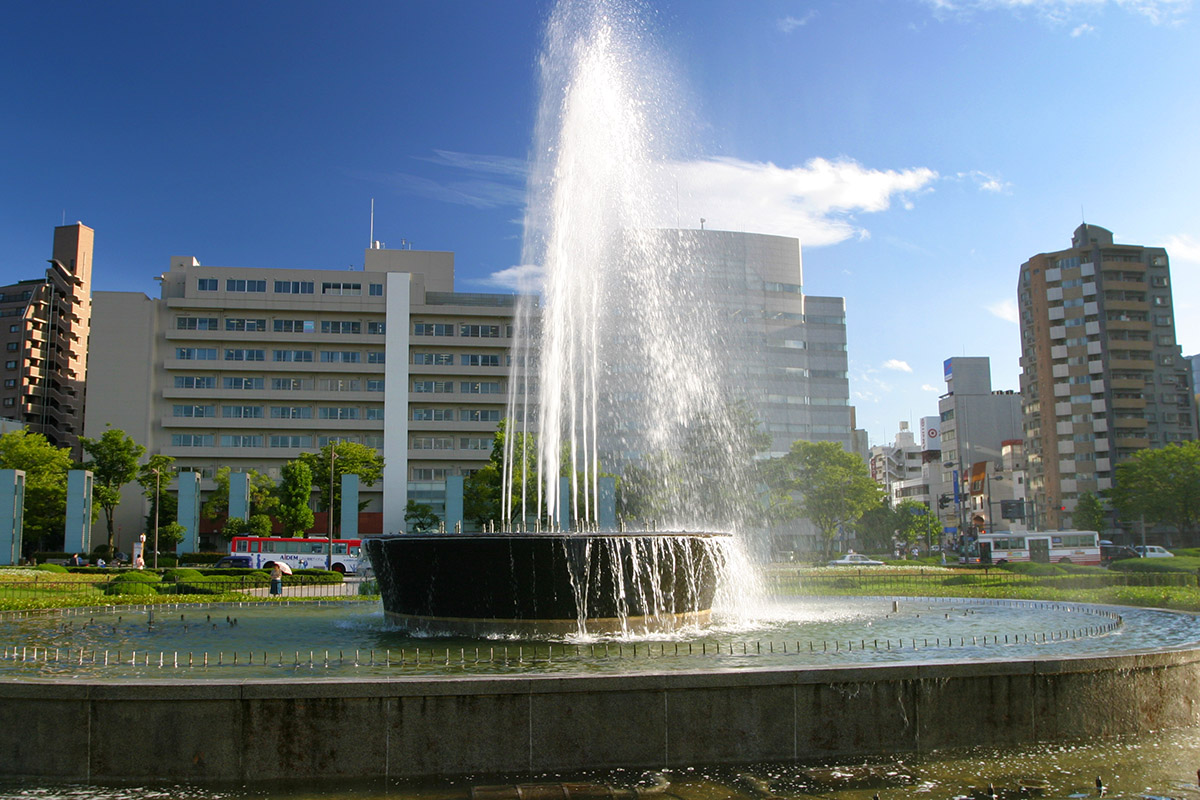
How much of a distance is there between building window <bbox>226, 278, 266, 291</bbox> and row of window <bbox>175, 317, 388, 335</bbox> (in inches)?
114

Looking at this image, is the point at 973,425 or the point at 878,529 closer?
the point at 878,529

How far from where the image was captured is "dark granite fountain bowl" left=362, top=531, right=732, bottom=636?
14.1 metres

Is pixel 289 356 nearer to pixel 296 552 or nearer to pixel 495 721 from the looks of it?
pixel 296 552

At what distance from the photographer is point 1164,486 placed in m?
72.1

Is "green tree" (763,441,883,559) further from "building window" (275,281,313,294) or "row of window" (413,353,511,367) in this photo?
"building window" (275,281,313,294)

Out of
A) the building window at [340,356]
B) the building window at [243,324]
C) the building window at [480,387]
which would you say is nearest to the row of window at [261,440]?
the building window at [340,356]

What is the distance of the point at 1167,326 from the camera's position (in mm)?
86875

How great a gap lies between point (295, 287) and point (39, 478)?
2780cm

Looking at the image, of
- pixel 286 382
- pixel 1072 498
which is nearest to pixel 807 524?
pixel 1072 498

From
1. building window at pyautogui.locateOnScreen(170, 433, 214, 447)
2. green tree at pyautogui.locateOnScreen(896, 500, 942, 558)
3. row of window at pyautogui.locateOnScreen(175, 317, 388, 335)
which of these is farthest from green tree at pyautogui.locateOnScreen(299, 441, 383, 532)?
green tree at pyautogui.locateOnScreen(896, 500, 942, 558)

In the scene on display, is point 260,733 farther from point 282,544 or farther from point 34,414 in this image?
point 34,414

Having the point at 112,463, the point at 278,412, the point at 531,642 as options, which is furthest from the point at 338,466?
the point at 531,642

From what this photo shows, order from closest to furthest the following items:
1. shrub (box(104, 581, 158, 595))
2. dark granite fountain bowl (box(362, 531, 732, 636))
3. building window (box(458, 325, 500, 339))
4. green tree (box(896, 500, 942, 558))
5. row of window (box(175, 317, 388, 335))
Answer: dark granite fountain bowl (box(362, 531, 732, 636)) < shrub (box(104, 581, 158, 595)) < row of window (box(175, 317, 388, 335)) < building window (box(458, 325, 500, 339)) < green tree (box(896, 500, 942, 558))

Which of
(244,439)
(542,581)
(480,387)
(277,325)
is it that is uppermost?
(277,325)
